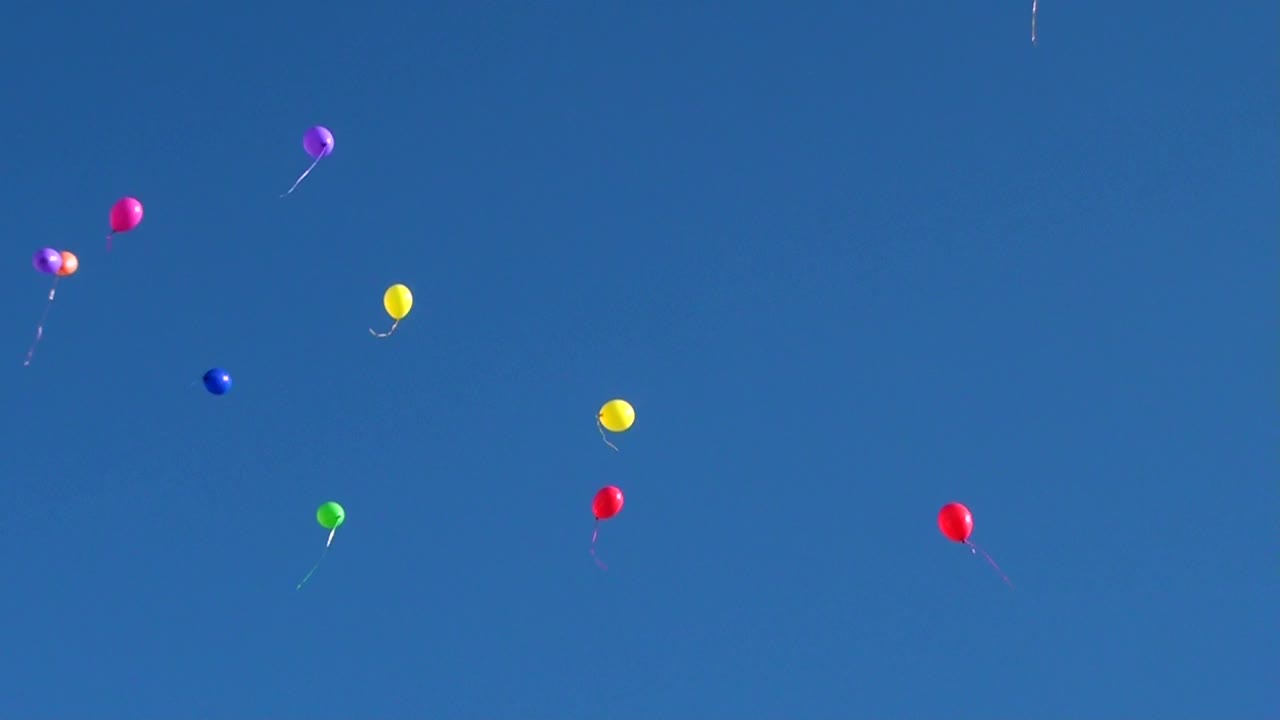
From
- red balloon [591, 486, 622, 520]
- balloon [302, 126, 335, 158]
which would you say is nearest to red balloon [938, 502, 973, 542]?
red balloon [591, 486, 622, 520]

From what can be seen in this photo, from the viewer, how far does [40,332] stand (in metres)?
18.1

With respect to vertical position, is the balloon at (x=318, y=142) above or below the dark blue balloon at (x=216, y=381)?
above

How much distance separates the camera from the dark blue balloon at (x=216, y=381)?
16.2 m

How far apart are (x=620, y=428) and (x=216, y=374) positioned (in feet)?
11.2

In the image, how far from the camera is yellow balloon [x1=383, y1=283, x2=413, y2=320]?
16.5 metres

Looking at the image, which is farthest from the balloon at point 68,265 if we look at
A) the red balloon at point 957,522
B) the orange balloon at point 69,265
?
the red balloon at point 957,522

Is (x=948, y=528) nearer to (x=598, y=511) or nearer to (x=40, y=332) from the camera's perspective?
(x=598, y=511)

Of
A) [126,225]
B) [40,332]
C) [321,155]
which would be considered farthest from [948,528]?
[40,332]

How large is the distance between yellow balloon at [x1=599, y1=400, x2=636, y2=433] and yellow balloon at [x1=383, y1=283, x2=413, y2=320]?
1.92m

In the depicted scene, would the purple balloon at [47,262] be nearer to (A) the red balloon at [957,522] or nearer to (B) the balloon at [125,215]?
(B) the balloon at [125,215]

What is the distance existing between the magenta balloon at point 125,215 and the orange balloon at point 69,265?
0.60 meters

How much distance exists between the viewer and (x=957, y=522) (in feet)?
50.0

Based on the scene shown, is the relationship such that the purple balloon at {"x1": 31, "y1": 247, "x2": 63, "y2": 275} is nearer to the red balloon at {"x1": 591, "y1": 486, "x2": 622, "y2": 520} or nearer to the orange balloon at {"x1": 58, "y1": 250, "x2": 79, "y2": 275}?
the orange balloon at {"x1": 58, "y1": 250, "x2": 79, "y2": 275}

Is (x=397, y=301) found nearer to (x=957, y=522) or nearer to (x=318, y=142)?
(x=318, y=142)
